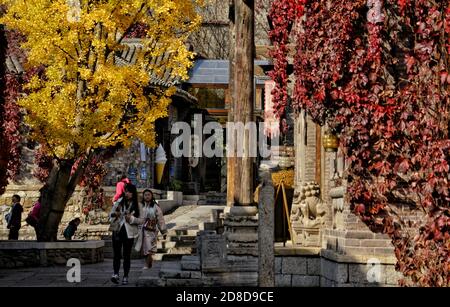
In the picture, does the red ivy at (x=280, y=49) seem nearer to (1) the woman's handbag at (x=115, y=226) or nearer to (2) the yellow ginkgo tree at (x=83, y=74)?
(2) the yellow ginkgo tree at (x=83, y=74)

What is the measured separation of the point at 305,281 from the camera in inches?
460

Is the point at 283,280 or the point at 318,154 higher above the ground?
the point at 318,154

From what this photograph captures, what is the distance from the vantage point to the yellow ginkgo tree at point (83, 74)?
16203 millimetres

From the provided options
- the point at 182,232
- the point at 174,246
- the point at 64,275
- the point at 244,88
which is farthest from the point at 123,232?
the point at 182,232

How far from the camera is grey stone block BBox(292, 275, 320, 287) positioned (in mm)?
11636

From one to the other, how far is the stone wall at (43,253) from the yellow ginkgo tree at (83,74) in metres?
0.40

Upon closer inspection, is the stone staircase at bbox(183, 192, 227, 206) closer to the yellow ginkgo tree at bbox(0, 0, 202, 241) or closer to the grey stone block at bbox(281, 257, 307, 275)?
the yellow ginkgo tree at bbox(0, 0, 202, 241)

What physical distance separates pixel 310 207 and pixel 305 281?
330 centimetres

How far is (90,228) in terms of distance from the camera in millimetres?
22578

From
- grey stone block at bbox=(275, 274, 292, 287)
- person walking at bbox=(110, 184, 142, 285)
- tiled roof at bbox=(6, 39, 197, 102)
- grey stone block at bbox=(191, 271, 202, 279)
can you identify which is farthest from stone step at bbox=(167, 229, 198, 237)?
grey stone block at bbox=(275, 274, 292, 287)

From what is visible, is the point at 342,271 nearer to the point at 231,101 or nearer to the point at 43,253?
the point at 231,101

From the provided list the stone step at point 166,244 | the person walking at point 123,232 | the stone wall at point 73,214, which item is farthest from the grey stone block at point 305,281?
the stone wall at point 73,214
